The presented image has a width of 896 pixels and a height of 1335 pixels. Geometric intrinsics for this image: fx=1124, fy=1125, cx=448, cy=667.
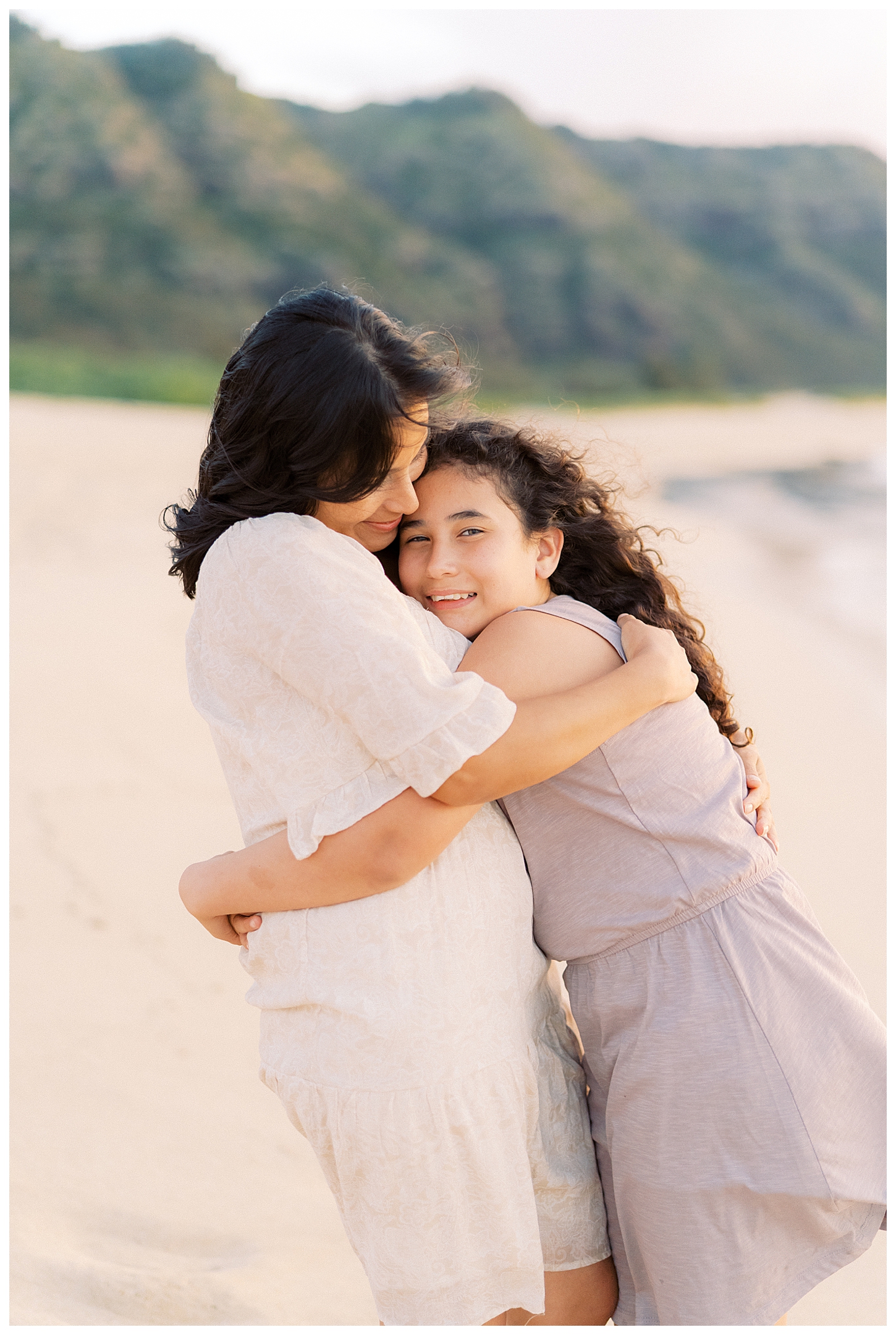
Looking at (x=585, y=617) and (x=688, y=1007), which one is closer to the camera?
(x=688, y=1007)

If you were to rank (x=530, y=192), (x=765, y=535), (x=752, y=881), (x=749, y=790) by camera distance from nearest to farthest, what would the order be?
(x=752, y=881) → (x=749, y=790) → (x=765, y=535) → (x=530, y=192)

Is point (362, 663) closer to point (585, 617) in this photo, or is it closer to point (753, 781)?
point (585, 617)

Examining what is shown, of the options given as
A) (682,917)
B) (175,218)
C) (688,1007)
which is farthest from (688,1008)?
(175,218)

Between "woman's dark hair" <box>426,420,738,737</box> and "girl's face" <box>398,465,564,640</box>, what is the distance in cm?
3

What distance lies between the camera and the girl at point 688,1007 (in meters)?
1.68

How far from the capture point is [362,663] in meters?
1.47

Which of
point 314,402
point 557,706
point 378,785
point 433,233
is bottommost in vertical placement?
point 378,785

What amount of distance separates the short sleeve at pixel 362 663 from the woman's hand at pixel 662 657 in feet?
0.91

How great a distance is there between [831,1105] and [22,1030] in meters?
2.72

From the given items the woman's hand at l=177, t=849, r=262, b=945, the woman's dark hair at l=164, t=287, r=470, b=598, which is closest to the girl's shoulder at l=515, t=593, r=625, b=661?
the woman's dark hair at l=164, t=287, r=470, b=598

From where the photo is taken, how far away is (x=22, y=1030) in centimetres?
355

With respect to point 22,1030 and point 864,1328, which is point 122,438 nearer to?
point 22,1030

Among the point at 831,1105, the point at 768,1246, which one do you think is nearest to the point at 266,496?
the point at 831,1105

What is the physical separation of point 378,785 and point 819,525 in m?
13.5
